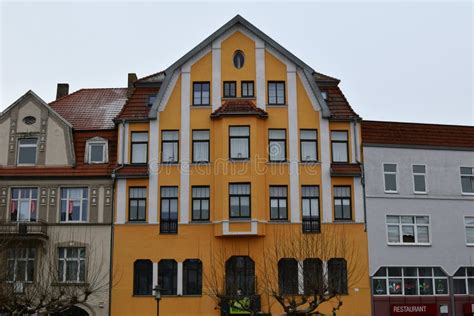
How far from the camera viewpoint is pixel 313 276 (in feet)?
110

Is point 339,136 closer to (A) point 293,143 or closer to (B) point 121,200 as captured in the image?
(A) point 293,143

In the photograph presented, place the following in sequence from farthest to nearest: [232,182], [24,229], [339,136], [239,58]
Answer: [239,58], [339,136], [232,182], [24,229]

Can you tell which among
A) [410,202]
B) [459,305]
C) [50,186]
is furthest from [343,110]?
[50,186]

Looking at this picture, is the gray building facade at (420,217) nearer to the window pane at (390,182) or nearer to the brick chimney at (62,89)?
the window pane at (390,182)

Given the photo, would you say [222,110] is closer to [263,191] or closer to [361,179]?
[263,191]

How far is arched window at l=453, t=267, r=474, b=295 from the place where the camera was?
4009 cm

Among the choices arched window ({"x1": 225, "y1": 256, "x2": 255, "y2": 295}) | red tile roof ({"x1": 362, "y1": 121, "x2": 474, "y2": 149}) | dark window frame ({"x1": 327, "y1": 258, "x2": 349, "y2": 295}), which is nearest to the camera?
arched window ({"x1": 225, "y1": 256, "x2": 255, "y2": 295})

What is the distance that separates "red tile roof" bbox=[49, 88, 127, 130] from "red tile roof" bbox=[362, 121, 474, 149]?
50.1ft

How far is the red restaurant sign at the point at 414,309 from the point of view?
38.8 m

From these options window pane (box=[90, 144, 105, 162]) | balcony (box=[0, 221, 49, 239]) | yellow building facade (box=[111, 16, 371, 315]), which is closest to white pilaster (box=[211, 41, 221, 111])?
yellow building facade (box=[111, 16, 371, 315])

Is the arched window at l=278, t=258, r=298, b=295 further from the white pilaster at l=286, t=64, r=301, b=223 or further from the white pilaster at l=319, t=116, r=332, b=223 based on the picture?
the white pilaster at l=319, t=116, r=332, b=223

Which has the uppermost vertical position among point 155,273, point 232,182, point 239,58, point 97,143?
point 239,58

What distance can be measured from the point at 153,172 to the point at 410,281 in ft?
51.0

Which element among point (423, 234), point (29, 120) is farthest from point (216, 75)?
point (423, 234)
